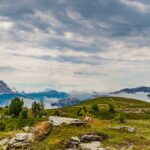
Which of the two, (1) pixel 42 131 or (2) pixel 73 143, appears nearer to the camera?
(2) pixel 73 143

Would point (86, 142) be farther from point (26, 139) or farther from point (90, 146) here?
point (26, 139)

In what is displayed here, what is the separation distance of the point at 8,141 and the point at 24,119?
319 ft

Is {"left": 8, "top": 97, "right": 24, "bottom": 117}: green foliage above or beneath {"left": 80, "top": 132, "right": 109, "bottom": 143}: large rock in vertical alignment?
above

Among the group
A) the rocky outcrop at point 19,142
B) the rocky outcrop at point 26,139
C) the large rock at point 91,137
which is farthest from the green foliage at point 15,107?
the large rock at point 91,137

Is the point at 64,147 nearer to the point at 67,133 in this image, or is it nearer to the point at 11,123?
the point at 67,133

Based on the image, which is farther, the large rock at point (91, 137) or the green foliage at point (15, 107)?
the green foliage at point (15, 107)

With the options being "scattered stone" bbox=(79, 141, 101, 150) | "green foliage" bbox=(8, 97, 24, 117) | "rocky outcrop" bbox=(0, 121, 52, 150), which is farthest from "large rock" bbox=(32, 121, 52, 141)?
"green foliage" bbox=(8, 97, 24, 117)

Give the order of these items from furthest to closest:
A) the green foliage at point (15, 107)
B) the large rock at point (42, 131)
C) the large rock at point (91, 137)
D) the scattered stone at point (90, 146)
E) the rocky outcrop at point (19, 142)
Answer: the green foliage at point (15, 107) → the large rock at point (42, 131) → the rocky outcrop at point (19, 142) → the large rock at point (91, 137) → the scattered stone at point (90, 146)

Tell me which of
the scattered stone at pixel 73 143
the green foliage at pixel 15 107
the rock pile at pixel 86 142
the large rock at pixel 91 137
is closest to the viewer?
the rock pile at pixel 86 142

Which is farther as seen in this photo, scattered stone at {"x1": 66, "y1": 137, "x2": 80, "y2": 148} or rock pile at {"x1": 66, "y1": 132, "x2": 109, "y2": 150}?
scattered stone at {"x1": 66, "y1": 137, "x2": 80, "y2": 148}

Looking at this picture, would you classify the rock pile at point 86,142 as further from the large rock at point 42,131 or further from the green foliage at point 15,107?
the green foliage at point 15,107

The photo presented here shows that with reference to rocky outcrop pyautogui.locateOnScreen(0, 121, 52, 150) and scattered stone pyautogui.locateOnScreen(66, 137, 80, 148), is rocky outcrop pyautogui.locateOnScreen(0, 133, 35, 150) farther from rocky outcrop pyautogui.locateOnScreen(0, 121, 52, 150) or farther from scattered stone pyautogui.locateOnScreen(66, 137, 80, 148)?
scattered stone pyautogui.locateOnScreen(66, 137, 80, 148)

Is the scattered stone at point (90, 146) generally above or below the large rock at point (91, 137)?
below

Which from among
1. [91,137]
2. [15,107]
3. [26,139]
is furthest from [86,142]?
[15,107]
